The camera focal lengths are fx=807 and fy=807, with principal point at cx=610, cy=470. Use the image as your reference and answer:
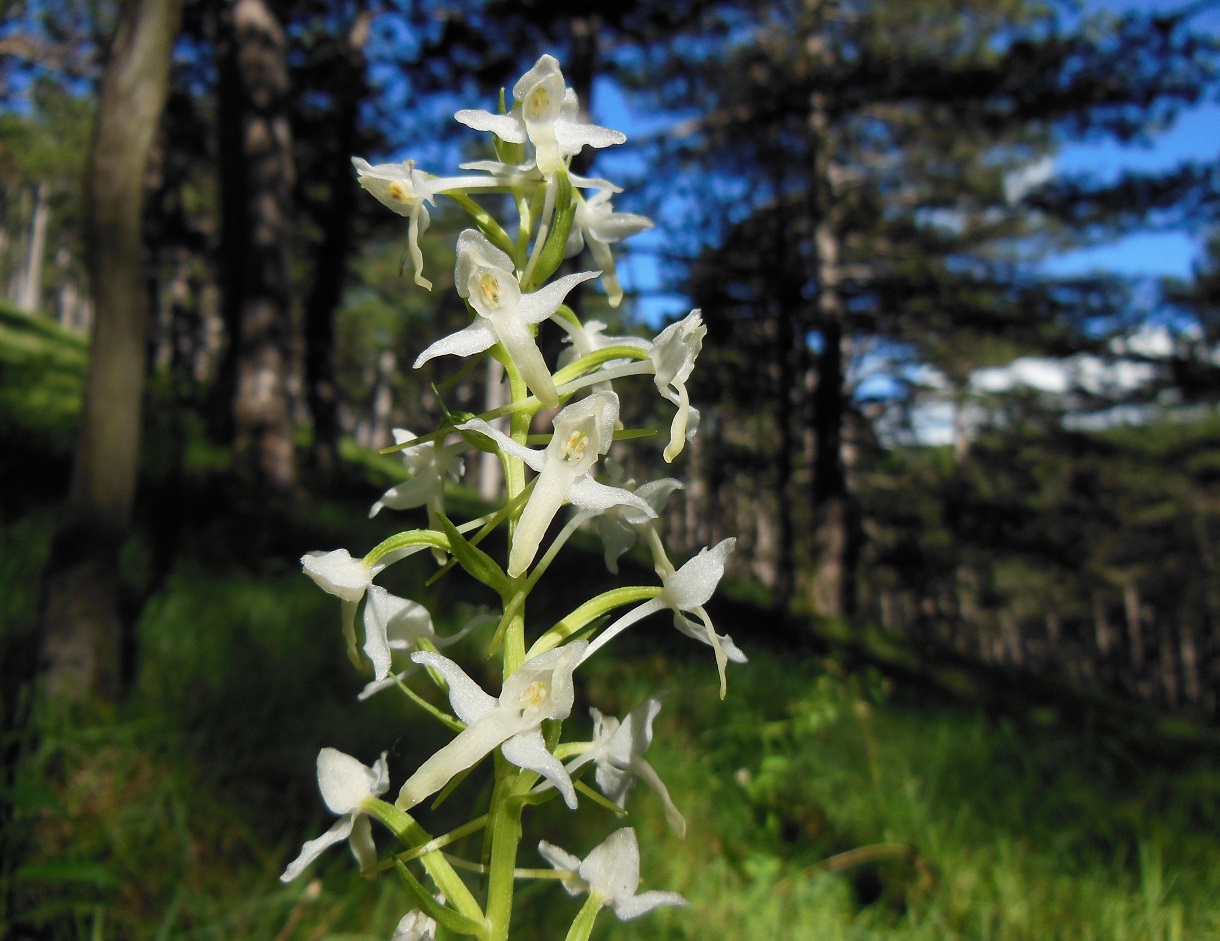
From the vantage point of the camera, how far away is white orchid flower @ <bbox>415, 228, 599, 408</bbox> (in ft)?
3.07

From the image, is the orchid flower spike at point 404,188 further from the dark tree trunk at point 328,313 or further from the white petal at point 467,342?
the dark tree trunk at point 328,313

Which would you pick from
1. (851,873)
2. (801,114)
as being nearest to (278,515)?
(851,873)

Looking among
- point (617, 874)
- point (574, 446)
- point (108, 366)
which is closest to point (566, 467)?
point (574, 446)

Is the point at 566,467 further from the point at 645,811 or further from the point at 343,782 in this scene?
the point at 645,811

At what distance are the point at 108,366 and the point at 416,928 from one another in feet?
6.94

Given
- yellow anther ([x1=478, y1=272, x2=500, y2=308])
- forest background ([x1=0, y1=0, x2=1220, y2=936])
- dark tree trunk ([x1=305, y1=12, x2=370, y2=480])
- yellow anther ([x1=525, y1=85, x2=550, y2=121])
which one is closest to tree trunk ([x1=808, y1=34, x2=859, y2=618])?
forest background ([x1=0, y1=0, x2=1220, y2=936])

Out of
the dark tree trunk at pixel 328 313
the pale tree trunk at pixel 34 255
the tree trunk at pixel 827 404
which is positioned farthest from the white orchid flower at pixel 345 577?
the pale tree trunk at pixel 34 255

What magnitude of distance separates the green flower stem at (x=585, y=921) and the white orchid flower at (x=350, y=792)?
0.79 feet

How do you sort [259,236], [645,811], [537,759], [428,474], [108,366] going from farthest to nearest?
[259,236]
[645,811]
[108,366]
[428,474]
[537,759]

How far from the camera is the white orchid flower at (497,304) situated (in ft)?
3.07

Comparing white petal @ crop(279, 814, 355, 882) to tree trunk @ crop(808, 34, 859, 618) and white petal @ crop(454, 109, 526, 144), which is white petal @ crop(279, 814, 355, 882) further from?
tree trunk @ crop(808, 34, 859, 618)

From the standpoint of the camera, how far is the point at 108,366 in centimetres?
239

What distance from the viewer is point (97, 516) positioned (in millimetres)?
2398

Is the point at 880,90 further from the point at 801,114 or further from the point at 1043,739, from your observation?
the point at 1043,739
